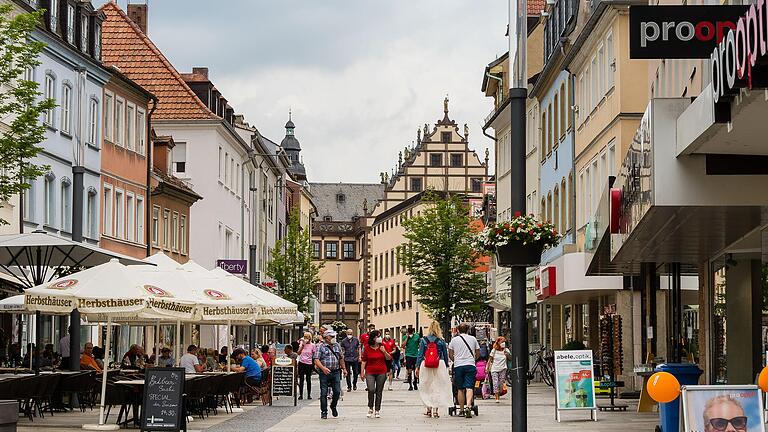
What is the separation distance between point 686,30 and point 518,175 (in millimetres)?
4213

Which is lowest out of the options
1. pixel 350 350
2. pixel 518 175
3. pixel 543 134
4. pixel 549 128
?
pixel 350 350

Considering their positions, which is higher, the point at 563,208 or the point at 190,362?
the point at 563,208

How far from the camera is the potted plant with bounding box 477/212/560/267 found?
1902 cm

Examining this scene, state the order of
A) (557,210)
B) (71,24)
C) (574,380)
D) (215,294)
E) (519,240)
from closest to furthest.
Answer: (519,240) → (574,380) → (215,294) → (71,24) → (557,210)

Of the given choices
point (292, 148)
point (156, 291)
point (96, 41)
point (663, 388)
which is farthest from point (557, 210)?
point (292, 148)

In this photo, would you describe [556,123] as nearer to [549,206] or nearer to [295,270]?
[549,206]

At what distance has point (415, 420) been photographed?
1119 inches

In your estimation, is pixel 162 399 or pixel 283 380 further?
pixel 283 380

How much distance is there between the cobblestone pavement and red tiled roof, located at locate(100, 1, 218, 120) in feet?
112

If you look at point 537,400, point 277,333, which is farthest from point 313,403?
point 277,333

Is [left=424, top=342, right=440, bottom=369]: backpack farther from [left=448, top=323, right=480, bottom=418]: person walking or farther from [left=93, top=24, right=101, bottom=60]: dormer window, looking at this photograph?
[left=93, top=24, right=101, bottom=60]: dormer window

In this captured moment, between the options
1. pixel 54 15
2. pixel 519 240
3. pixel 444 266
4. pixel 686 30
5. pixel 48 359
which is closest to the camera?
pixel 686 30

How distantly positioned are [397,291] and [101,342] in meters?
89.7

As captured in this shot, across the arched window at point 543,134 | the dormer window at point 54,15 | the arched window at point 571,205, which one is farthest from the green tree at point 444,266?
the dormer window at point 54,15
